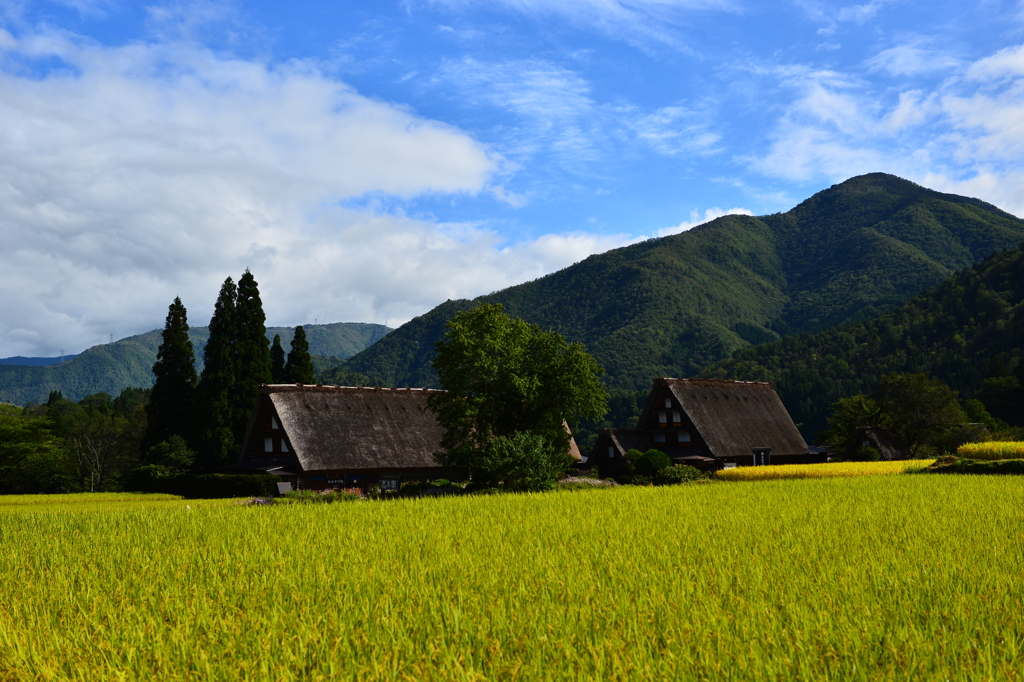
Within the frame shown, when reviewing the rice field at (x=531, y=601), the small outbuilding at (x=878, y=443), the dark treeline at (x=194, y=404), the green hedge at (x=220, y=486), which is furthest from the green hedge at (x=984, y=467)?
the dark treeline at (x=194, y=404)

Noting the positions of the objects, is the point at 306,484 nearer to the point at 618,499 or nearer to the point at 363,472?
the point at 363,472

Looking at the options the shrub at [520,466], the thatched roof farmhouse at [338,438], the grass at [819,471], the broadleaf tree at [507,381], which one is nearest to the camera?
the shrub at [520,466]

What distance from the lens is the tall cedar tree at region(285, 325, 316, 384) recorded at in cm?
5900

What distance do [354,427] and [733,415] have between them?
29.4 m

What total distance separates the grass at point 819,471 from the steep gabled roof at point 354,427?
17.9 m

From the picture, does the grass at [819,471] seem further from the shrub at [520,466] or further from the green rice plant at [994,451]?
the shrub at [520,466]

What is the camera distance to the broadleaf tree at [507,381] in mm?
36438

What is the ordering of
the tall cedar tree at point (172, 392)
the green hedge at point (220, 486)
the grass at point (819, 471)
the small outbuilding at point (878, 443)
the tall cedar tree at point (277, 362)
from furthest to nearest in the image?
the tall cedar tree at point (277, 362)
the small outbuilding at point (878, 443)
the tall cedar tree at point (172, 392)
the green hedge at point (220, 486)
the grass at point (819, 471)

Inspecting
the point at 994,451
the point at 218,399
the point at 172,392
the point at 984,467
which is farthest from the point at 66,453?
the point at 994,451

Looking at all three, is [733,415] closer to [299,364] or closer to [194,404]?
[299,364]

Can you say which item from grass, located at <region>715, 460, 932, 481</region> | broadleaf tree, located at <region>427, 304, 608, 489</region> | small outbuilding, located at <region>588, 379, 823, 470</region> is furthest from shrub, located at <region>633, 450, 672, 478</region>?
small outbuilding, located at <region>588, 379, 823, 470</region>

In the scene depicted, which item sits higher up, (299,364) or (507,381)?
(299,364)

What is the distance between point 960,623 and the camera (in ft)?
19.8

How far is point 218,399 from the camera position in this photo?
169 feet
